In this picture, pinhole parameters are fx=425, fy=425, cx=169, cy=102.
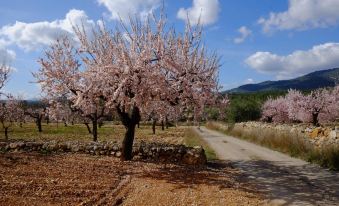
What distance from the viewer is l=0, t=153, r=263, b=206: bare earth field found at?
1092cm

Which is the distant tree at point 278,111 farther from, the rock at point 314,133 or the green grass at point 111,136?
the rock at point 314,133

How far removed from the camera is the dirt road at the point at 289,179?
1165 cm

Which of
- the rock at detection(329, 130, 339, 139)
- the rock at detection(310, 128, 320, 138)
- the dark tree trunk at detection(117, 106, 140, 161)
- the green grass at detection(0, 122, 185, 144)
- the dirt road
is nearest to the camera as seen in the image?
the dirt road

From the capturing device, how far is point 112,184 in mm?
12703

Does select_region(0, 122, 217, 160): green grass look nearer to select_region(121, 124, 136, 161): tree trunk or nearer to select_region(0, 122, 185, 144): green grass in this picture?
select_region(0, 122, 185, 144): green grass

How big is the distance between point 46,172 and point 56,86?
5.80 m

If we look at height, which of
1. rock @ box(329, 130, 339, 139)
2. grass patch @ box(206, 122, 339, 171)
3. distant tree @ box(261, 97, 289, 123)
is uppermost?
distant tree @ box(261, 97, 289, 123)

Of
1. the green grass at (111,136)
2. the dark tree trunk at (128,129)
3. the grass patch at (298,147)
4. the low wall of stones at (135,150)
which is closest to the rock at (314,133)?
the grass patch at (298,147)

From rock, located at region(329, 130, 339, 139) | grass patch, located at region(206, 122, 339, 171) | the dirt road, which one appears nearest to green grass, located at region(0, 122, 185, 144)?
grass patch, located at region(206, 122, 339, 171)

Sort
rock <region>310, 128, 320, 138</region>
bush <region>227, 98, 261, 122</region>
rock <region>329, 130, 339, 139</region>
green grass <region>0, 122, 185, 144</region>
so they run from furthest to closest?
bush <region>227, 98, 261, 122</region>
green grass <region>0, 122, 185, 144</region>
rock <region>310, 128, 320, 138</region>
rock <region>329, 130, 339, 139</region>

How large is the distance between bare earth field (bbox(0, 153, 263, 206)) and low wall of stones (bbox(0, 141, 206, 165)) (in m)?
1.36

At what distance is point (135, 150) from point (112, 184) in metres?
6.00

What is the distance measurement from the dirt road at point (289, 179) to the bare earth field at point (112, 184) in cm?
68

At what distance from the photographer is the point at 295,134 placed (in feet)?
78.7
